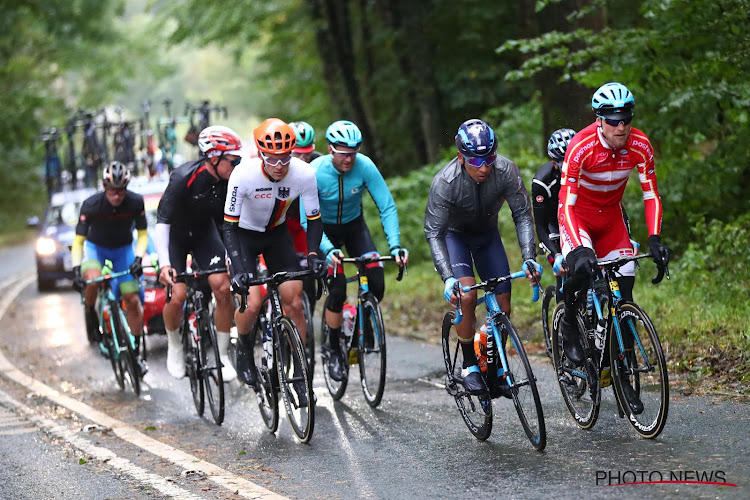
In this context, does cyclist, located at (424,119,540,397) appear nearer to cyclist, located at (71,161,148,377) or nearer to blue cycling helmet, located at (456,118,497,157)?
blue cycling helmet, located at (456,118,497,157)

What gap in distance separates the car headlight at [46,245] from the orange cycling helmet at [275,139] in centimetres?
1398

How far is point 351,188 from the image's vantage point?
9141mm

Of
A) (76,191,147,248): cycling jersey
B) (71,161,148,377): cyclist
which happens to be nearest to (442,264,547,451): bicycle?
(71,161,148,377): cyclist

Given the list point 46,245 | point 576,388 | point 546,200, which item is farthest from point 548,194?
point 46,245

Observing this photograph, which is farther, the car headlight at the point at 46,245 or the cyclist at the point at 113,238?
the car headlight at the point at 46,245

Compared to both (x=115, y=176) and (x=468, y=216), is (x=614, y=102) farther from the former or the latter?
(x=115, y=176)

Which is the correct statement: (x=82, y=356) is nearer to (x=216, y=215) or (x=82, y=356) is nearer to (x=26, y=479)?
(x=216, y=215)

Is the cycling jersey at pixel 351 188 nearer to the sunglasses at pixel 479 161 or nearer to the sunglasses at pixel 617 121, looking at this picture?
the sunglasses at pixel 479 161

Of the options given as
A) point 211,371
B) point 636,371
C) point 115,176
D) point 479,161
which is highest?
point 115,176

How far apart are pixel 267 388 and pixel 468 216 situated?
2187 mm

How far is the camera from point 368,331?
29.9ft

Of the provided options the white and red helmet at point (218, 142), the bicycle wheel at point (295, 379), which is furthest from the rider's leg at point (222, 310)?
the bicycle wheel at point (295, 379)

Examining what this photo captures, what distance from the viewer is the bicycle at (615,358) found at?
6520 millimetres

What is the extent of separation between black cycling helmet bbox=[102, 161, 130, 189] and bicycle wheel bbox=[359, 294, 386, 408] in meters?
3.06
